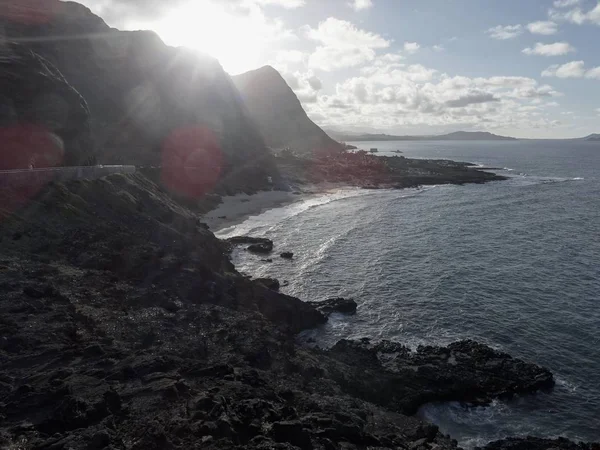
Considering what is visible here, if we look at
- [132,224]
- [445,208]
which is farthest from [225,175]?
[132,224]

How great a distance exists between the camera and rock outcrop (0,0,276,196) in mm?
72562

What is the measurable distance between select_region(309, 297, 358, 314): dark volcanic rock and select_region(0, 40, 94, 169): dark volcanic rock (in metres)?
26.1

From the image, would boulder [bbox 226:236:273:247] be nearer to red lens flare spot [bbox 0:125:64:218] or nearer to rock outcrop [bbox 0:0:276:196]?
red lens flare spot [bbox 0:125:64:218]

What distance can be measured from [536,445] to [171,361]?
17176 millimetres

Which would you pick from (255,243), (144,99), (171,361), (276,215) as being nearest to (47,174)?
(171,361)

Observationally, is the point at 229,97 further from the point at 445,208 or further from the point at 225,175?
the point at 445,208

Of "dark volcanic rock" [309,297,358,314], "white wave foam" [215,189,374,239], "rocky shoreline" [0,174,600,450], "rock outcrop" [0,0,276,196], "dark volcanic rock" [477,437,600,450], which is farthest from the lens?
"rock outcrop" [0,0,276,196]

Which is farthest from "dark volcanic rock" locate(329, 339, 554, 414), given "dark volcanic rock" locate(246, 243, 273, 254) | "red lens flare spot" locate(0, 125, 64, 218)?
"red lens flare spot" locate(0, 125, 64, 218)

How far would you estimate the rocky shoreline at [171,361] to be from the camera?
47.3ft

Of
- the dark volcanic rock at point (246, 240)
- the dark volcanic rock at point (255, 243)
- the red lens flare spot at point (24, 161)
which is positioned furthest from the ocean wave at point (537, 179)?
the red lens flare spot at point (24, 161)

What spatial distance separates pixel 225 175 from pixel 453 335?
68174 millimetres

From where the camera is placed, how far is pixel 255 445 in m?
14.1

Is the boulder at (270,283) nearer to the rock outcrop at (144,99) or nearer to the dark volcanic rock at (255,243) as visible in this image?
the dark volcanic rock at (255,243)

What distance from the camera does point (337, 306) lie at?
3444 cm
